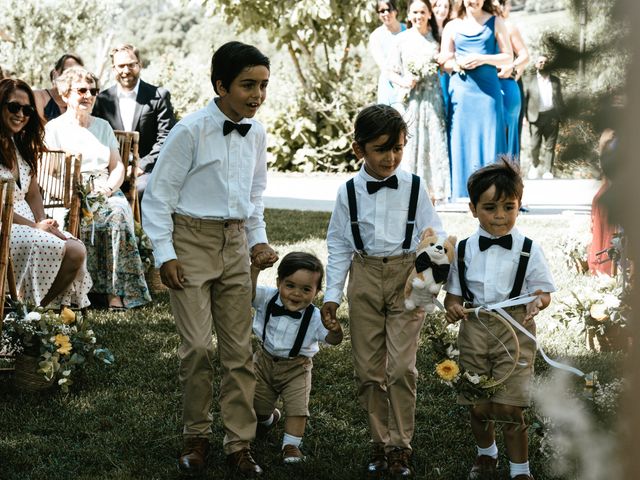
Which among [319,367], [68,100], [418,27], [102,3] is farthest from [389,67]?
[102,3]

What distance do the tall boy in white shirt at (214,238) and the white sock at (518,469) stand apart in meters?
0.95

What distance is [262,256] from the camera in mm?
3590

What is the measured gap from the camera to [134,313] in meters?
5.95

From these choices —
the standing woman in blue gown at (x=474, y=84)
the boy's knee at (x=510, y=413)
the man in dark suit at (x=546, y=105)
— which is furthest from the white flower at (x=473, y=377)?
the standing woman in blue gown at (x=474, y=84)

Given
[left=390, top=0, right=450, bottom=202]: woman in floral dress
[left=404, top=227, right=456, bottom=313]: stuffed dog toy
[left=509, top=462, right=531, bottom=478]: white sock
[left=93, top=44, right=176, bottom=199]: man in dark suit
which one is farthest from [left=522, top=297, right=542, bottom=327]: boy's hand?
[left=390, top=0, right=450, bottom=202]: woman in floral dress

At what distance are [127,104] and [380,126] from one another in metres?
4.32

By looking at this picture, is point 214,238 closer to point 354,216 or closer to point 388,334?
point 354,216

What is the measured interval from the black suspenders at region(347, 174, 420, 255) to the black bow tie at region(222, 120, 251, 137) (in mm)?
449

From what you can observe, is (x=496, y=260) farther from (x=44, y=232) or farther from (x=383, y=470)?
(x=44, y=232)

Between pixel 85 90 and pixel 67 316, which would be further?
pixel 85 90

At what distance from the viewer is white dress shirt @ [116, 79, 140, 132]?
7.19 metres

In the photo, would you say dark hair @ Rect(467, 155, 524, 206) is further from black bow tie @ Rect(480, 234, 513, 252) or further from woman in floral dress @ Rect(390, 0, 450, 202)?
woman in floral dress @ Rect(390, 0, 450, 202)

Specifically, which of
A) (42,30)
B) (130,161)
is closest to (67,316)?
(130,161)

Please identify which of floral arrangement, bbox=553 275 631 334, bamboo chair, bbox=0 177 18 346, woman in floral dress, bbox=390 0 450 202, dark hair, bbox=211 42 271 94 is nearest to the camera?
dark hair, bbox=211 42 271 94
